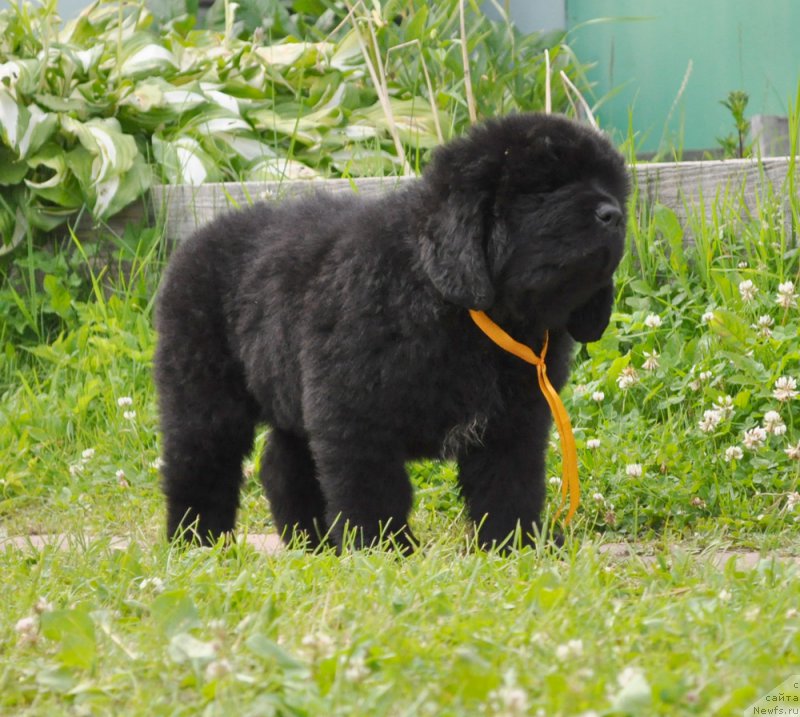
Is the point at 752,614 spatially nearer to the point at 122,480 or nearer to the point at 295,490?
the point at 295,490

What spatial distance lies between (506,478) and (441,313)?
52cm

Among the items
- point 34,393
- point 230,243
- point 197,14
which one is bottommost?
point 34,393

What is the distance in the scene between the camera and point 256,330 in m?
3.69

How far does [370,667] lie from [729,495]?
2131mm

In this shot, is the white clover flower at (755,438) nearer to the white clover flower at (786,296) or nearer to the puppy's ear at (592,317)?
the white clover flower at (786,296)

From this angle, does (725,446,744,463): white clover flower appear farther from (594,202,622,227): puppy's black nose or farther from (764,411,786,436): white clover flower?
(594,202,622,227): puppy's black nose

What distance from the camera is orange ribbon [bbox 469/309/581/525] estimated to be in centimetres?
328

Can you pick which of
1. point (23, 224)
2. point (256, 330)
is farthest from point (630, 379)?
point (23, 224)

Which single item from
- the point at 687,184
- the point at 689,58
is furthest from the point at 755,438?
the point at 689,58

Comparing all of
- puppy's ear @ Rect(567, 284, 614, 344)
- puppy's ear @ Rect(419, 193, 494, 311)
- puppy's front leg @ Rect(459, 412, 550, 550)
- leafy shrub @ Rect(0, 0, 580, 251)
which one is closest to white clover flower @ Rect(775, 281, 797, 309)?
puppy's ear @ Rect(567, 284, 614, 344)

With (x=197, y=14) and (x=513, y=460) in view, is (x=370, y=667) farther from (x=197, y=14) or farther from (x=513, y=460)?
(x=197, y=14)

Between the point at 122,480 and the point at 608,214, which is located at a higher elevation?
the point at 608,214

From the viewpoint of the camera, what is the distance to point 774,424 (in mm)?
3979

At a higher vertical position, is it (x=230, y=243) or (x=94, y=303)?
(x=230, y=243)
